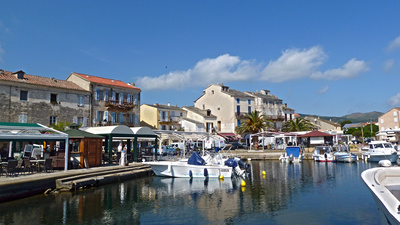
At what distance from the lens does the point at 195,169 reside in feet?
80.7

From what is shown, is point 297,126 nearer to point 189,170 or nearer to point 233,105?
point 233,105

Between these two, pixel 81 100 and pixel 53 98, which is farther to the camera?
pixel 81 100

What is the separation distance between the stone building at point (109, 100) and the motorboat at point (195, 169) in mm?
20062

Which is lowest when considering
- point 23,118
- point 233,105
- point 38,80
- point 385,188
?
point 385,188

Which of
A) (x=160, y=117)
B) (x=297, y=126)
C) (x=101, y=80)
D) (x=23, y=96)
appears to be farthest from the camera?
(x=297, y=126)

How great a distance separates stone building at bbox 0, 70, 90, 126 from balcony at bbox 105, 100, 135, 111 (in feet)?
10.1

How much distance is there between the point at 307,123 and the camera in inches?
2672

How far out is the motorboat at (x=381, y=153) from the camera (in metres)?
36.4

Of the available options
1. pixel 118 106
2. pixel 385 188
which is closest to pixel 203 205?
pixel 385 188

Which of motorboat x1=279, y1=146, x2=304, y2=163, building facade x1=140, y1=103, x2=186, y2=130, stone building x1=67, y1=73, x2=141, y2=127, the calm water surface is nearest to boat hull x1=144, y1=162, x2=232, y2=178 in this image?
the calm water surface

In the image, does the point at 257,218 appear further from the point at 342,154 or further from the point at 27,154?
the point at 342,154

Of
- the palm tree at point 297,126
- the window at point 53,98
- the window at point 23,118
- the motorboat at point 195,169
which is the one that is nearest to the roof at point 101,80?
the window at point 53,98

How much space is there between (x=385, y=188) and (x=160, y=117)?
4894 cm

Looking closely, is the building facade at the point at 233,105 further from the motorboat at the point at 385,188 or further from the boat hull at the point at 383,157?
the motorboat at the point at 385,188
